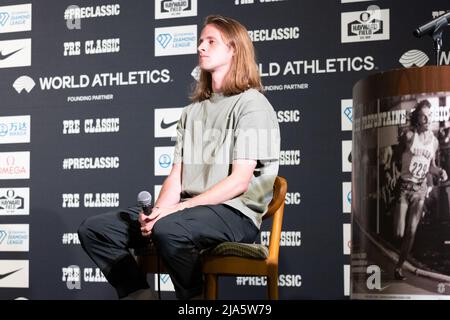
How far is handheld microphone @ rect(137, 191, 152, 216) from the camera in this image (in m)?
2.25

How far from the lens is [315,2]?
3625mm

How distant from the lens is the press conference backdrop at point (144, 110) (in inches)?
139

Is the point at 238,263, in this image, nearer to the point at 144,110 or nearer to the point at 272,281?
the point at 272,281

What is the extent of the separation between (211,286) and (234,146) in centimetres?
55

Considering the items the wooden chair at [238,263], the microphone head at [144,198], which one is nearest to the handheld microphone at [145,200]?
the microphone head at [144,198]

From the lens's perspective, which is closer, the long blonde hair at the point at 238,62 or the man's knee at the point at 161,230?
the man's knee at the point at 161,230

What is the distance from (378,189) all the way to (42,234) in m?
3.05

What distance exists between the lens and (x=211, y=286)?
7.77 ft

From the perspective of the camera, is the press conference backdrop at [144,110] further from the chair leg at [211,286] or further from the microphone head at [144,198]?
the microphone head at [144,198]

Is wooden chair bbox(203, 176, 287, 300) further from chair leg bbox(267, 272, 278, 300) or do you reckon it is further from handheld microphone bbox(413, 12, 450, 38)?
handheld microphone bbox(413, 12, 450, 38)

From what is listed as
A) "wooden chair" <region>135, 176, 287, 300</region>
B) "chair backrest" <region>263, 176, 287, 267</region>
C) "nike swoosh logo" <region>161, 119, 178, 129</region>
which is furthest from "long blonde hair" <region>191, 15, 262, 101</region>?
"nike swoosh logo" <region>161, 119, 178, 129</region>

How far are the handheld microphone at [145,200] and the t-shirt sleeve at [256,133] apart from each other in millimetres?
394

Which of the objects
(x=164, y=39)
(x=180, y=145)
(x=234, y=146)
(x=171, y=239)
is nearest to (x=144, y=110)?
(x=164, y=39)
